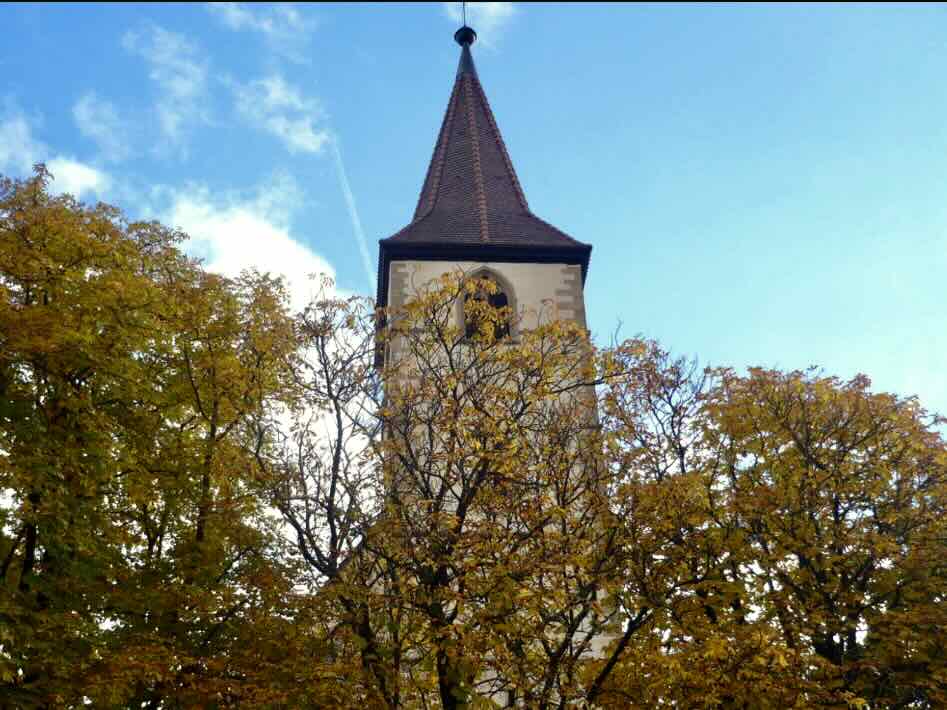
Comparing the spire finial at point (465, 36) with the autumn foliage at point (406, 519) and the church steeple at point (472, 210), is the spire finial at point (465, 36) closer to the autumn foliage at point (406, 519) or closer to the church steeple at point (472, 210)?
the church steeple at point (472, 210)

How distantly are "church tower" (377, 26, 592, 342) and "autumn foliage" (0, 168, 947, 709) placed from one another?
7.93 meters

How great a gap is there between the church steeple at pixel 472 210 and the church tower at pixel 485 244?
0.08 ft

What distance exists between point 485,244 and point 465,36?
1385 cm

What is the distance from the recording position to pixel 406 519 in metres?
9.23

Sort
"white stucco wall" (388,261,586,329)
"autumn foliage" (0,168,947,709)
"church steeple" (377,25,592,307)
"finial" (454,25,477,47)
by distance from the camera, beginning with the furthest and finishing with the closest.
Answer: "finial" (454,25,477,47) < "church steeple" (377,25,592,307) < "white stucco wall" (388,261,586,329) < "autumn foliage" (0,168,947,709)

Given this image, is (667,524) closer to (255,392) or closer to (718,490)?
(718,490)

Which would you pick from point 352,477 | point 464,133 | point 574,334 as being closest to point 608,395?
point 574,334

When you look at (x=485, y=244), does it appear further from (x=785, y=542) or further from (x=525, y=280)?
(x=785, y=542)

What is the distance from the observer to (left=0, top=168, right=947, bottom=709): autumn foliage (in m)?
8.73

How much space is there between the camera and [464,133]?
1103 inches

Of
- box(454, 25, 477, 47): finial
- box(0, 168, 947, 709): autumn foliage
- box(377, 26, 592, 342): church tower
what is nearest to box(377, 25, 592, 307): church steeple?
box(377, 26, 592, 342): church tower

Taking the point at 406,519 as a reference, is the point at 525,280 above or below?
above

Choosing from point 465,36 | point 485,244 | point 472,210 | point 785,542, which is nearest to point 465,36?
point 465,36

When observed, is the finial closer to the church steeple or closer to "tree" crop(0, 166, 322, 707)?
the church steeple
